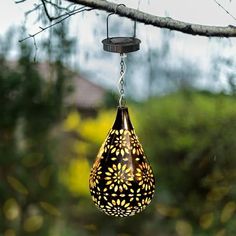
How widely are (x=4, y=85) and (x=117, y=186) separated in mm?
1620

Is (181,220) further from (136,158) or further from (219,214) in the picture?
(136,158)

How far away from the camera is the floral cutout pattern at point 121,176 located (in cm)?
147

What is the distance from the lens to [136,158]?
4.87ft

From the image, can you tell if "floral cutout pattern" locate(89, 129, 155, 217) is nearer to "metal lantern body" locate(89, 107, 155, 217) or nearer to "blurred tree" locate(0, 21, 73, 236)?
"metal lantern body" locate(89, 107, 155, 217)

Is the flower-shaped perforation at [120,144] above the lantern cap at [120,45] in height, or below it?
below

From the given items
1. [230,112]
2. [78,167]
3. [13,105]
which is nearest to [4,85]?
[13,105]

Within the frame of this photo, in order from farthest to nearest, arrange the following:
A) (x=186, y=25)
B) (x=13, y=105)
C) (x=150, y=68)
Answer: (x=13, y=105) → (x=150, y=68) → (x=186, y=25)

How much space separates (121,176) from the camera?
1464 mm

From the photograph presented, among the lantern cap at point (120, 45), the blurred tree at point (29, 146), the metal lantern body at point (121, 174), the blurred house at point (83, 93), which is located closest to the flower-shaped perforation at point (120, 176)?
the metal lantern body at point (121, 174)

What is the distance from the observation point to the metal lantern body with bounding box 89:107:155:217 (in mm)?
1467

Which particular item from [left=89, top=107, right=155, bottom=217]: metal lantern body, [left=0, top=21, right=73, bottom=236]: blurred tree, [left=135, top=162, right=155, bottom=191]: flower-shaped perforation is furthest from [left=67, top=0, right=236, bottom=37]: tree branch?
[left=0, top=21, right=73, bottom=236]: blurred tree

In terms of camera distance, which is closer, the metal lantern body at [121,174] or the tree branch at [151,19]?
the tree branch at [151,19]

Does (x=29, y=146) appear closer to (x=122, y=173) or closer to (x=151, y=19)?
(x=122, y=173)

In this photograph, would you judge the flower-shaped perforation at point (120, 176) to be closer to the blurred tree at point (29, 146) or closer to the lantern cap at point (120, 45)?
the lantern cap at point (120, 45)
